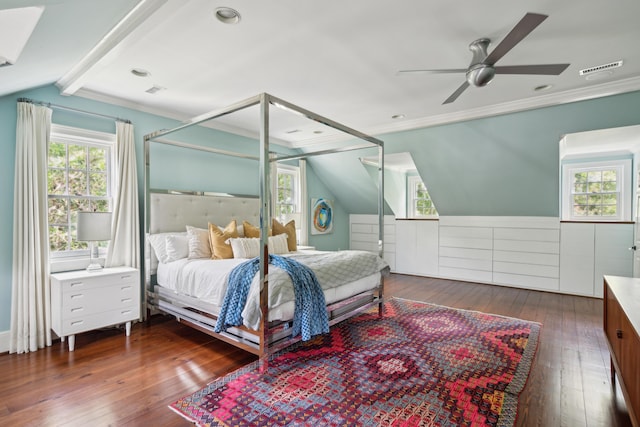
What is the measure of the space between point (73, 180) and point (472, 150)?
5.04 m

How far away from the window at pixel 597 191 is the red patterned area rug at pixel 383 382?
130 inches

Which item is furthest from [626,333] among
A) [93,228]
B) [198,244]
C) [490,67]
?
[93,228]

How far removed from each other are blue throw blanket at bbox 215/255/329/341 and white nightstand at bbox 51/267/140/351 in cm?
128

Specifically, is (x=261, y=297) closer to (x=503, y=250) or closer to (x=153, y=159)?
(x=153, y=159)

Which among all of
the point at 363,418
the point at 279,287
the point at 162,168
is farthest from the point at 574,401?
the point at 162,168

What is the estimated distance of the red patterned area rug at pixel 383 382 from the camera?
2.00 m

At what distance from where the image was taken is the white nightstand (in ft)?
9.71

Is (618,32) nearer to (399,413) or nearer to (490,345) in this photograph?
(490,345)

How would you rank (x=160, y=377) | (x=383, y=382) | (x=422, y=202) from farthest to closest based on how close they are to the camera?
(x=422, y=202) → (x=160, y=377) → (x=383, y=382)

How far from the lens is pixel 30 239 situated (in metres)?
3.03

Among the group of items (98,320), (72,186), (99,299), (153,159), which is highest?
(153,159)

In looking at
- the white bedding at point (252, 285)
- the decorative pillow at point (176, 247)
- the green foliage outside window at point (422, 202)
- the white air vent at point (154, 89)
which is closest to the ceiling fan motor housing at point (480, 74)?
the white bedding at point (252, 285)

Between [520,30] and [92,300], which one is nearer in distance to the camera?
[520,30]

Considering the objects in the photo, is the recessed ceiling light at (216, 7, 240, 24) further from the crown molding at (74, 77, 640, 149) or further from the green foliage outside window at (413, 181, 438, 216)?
the green foliage outside window at (413, 181, 438, 216)
